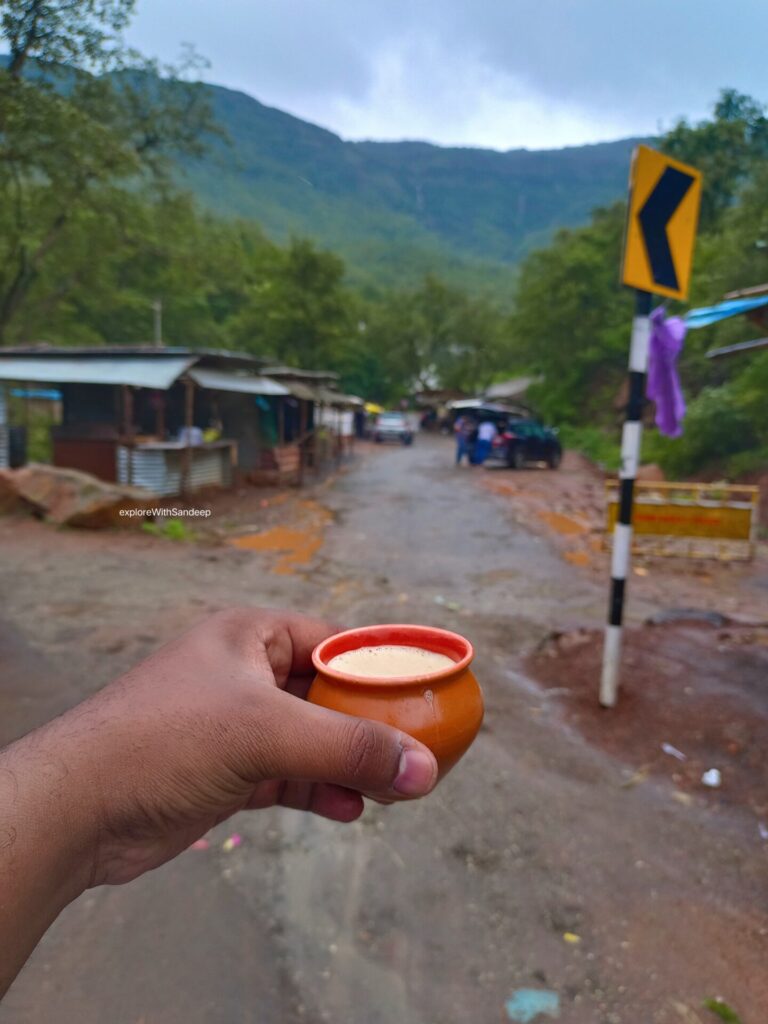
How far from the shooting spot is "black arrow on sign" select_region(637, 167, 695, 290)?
13.4 feet

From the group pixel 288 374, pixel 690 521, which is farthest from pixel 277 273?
pixel 690 521

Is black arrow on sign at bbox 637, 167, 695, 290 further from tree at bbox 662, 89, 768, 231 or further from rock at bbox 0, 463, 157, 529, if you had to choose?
tree at bbox 662, 89, 768, 231

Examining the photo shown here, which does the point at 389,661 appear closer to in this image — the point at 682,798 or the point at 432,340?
the point at 682,798

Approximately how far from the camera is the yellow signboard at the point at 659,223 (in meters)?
4.05

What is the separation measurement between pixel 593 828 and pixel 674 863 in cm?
39

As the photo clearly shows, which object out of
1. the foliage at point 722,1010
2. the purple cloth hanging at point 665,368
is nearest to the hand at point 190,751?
the foliage at point 722,1010

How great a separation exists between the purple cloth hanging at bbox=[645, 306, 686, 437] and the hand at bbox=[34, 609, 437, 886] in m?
4.91

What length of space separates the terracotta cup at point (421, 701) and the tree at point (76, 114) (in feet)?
13.2

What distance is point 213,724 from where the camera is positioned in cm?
123

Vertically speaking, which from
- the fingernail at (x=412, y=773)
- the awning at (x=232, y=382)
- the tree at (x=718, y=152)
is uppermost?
the tree at (x=718, y=152)

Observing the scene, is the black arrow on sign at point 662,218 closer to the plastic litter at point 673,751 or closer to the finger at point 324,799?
the plastic litter at point 673,751

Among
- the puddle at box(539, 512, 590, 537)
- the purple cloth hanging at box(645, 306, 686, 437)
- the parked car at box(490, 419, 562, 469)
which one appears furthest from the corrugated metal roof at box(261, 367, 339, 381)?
the purple cloth hanging at box(645, 306, 686, 437)

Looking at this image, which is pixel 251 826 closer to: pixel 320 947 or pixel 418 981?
pixel 320 947

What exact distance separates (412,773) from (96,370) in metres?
12.3
